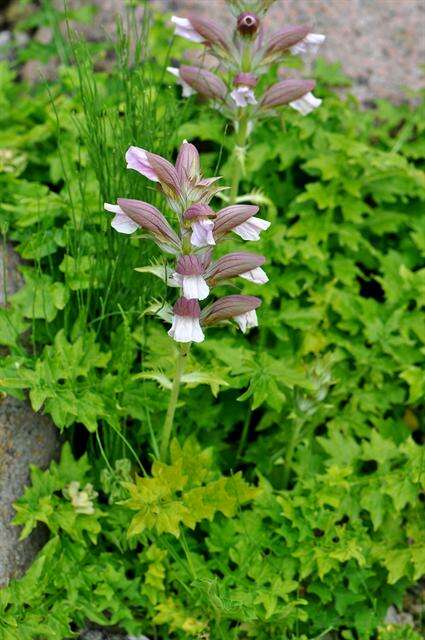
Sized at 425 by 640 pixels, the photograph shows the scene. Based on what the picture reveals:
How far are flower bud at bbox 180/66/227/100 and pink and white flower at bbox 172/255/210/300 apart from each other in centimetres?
108

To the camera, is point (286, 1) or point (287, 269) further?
point (286, 1)

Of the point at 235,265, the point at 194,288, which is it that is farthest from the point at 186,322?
the point at 235,265

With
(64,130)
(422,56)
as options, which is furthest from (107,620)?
(422,56)

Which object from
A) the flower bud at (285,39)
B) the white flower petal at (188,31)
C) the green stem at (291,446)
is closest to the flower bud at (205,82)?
the white flower petal at (188,31)

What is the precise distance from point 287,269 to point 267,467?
867mm

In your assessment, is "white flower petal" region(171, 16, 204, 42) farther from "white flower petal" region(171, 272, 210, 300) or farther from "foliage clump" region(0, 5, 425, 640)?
"white flower petal" region(171, 272, 210, 300)

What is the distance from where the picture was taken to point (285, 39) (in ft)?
10.5

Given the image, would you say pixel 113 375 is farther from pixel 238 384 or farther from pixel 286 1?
pixel 286 1

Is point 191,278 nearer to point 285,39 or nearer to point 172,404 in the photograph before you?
point 172,404

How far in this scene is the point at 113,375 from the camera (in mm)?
3158

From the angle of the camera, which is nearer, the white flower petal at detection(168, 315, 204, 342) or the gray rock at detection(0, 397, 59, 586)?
the white flower petal at detection(168, 315, 204, 342)

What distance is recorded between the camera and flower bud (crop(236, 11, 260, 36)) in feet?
9.95

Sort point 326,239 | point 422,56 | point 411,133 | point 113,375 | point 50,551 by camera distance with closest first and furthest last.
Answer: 1. point 50,551
2. point 113,375
3. point 326,239
4. point 411,133
5. point 422,56

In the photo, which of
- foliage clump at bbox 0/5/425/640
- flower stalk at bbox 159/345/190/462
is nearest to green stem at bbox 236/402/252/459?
foliage clump at bbox 0/5/425/640
